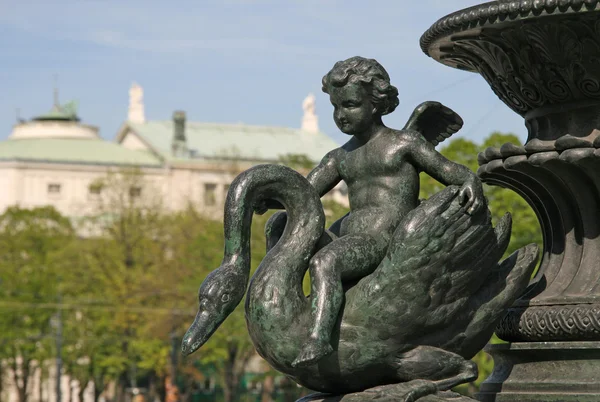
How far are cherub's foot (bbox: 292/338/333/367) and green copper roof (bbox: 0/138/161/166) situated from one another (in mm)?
98245

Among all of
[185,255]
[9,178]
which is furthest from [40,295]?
[9,178]

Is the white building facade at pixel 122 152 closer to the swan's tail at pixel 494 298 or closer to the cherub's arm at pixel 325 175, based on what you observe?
the cherub's arm at pixel 325 175

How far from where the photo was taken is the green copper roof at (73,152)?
Answer: 106438 mm

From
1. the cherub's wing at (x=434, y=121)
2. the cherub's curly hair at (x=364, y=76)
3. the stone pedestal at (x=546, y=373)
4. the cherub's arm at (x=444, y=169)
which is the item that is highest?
the cherub's curly hair at (x=364, y=76)

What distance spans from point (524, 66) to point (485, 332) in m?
1.41

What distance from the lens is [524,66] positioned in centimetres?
789

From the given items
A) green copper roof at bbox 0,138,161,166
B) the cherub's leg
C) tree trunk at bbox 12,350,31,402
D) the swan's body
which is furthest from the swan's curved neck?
green copper roof at bbox 0,138,161,166

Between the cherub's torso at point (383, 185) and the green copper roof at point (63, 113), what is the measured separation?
10703 cm

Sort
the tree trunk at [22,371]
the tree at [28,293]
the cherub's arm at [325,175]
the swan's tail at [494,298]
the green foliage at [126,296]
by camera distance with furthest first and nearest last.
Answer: the tree trunk at [22,371]
the tree at [28,293]
the green foliage at [126,296]
the cherub's arm at [325,175]
the swan's tail at [494,298]

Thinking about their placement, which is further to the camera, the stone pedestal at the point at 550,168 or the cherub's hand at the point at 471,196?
the stone pedestal at the point at 550,168

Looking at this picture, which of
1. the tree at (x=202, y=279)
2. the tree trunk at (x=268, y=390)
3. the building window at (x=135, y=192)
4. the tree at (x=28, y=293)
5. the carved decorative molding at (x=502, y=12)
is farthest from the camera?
the tree at (x=28, y=293)

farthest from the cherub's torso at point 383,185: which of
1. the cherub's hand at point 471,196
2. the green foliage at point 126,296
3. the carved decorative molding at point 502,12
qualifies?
Result: the green foliage at point 126,296

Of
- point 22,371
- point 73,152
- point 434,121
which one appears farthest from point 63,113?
point 434,121

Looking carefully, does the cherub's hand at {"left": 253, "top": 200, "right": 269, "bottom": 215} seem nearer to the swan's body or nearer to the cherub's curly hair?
the swan's body
